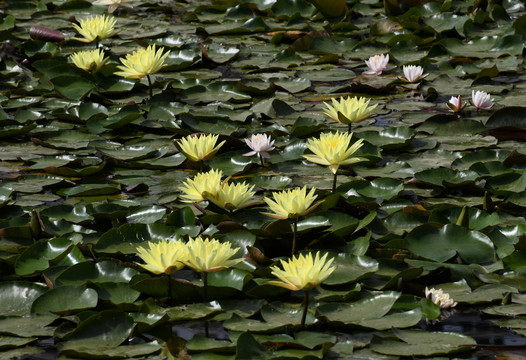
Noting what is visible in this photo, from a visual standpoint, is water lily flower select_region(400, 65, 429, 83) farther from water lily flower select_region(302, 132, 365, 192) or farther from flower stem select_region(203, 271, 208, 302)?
flower stem select_region(203, 271, 208, 302)

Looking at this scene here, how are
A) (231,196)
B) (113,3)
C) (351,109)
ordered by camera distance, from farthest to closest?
(113,3)
(351,109)
(231,196)

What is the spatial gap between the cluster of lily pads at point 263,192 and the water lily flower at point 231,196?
0.05 feet

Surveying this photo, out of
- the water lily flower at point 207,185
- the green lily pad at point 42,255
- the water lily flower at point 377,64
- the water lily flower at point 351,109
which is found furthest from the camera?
the water lily flower at point 377,64

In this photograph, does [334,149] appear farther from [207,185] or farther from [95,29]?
[95,29]

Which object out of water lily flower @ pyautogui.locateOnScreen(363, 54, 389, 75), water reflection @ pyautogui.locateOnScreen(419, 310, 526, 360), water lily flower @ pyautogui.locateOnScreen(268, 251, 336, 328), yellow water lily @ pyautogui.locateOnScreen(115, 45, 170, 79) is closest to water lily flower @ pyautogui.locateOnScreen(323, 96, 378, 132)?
yellow water lily @ pyautogui.locateOnScreen(115, 45, 170, 79)

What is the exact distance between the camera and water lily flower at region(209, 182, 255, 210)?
9.52 feet

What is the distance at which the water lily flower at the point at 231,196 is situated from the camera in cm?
290

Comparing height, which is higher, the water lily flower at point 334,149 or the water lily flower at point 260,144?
the water lily flower at point 334,149

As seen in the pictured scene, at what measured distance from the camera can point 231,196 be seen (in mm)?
2906

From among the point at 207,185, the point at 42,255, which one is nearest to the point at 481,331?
the point at 207,185

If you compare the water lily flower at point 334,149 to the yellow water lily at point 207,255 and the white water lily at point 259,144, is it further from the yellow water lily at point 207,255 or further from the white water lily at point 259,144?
the yellow water lily at point 207,255

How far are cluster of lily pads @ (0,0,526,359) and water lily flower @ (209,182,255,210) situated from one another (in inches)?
0.6

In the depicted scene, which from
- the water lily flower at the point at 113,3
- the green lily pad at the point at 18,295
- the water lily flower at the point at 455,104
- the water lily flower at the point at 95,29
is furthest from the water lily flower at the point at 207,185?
the water lily flower at the point at 113,3

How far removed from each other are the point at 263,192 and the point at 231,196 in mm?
487
